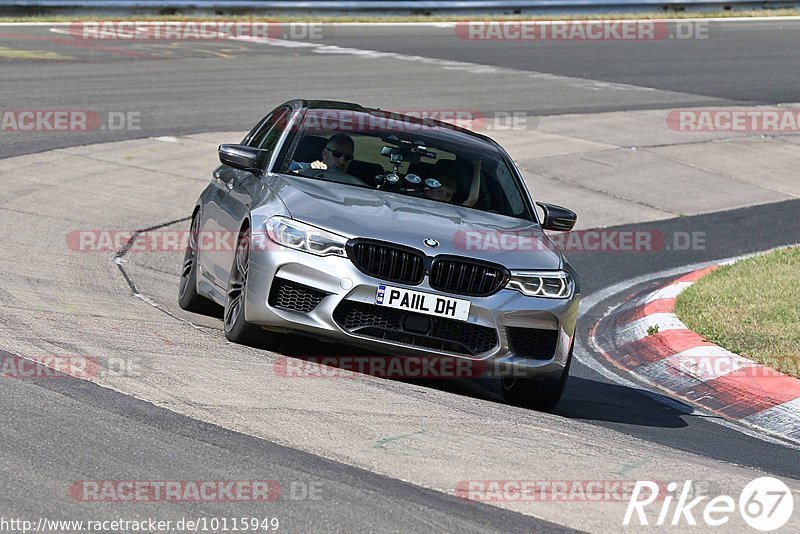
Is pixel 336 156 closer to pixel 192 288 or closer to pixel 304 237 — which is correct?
pixel 304 237

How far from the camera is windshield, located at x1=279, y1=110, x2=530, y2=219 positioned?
8.43 meters

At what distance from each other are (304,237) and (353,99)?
13.7m

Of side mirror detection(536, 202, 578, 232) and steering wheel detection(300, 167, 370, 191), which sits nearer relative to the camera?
steering wheel detection(300, 167, 370, 191)

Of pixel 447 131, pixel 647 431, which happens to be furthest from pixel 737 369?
pixel 447 131

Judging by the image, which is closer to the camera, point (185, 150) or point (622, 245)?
point (622, 245)

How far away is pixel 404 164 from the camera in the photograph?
8531 millimetres

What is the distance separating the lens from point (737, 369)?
29.5 ft

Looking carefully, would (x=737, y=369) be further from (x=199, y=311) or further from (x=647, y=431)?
(x=199, y=311)

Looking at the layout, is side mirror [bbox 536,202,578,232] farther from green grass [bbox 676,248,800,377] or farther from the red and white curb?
green grass [bbox 676,248,800,377]

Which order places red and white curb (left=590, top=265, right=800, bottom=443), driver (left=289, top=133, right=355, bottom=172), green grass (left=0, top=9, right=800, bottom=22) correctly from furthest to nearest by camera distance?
green grass (left=0, top=9, right=800, bottom=22) < driver (left=289, top=133, right=355, bottom=172) < red and white curb (left=590, top=265, right=800, bottom=443)

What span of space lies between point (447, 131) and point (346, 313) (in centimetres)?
238

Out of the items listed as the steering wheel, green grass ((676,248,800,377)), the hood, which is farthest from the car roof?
green grass ((676,248,800,377))

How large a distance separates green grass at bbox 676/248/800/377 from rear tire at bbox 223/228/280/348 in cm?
342

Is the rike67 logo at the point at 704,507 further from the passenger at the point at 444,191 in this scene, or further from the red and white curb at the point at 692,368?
the passenger at the point at 444,191
